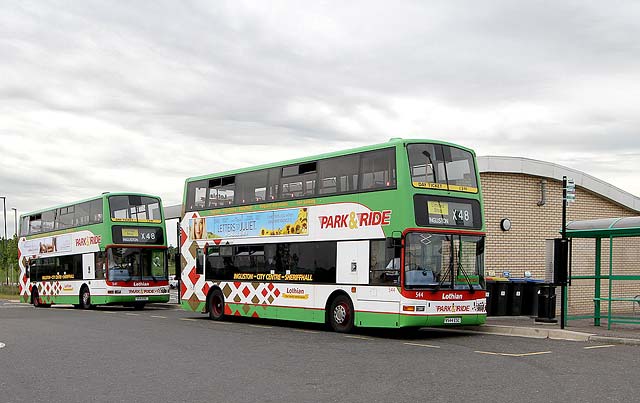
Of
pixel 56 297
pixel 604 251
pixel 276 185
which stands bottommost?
pixel 56 297

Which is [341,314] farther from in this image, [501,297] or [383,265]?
[501,297]

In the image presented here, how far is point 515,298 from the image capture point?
833 inches

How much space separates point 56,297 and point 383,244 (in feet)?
69.7

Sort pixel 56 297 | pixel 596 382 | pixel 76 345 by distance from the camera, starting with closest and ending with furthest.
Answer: pixel 596 382 → pixel 76 345 → pixel 56 297

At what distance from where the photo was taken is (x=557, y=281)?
54.7ft

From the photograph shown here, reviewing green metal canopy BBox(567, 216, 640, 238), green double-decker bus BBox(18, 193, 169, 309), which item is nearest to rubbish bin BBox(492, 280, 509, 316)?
green metal canopy BBox(567, 216, 640, 238)

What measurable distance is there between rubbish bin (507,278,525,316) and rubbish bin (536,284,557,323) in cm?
168

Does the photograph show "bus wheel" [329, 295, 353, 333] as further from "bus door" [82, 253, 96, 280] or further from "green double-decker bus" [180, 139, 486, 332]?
"bus door" [82, 253, 96, 280]

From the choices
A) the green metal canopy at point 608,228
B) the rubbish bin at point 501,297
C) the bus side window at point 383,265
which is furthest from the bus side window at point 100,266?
the green metal canopy at point 608,228

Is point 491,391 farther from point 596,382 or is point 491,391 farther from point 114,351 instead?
point 114,351

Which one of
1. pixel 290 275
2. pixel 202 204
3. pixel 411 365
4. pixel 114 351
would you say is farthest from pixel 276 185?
pixel 411 365

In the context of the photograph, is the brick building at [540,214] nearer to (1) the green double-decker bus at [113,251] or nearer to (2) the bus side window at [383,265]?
(2) the bus side window at [383,265]

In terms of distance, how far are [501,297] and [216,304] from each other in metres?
8.07

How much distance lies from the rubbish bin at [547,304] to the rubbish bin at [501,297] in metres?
1.61
